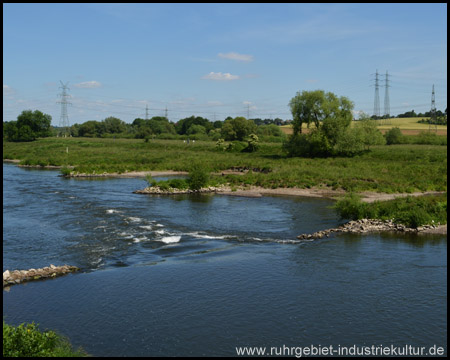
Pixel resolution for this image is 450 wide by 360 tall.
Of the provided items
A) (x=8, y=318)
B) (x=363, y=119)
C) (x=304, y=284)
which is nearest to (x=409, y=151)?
(x=363, y=119)

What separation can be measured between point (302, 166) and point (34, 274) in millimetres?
50543

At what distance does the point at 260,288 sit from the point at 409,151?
64.2 m

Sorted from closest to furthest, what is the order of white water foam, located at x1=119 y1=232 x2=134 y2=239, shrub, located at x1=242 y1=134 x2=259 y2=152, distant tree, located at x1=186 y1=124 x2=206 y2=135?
1. white water foam, located at x1=119 y1=232 x2=134 y2=239
2. shrub, located at x1=242 y1=134 x2=259 y2=152
3. distant tree, located at x1=186 y1=124 x2=206 y2=135

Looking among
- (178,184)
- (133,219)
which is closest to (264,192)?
(178,184)

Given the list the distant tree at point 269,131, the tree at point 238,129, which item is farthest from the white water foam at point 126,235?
the distant tree at point 269,131

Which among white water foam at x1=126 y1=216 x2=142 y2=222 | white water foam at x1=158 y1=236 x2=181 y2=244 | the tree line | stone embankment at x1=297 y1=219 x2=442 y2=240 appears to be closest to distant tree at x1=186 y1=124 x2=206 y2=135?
the tree line

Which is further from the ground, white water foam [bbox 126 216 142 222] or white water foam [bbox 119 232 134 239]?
white water foam [bbox 126 216 142 222]

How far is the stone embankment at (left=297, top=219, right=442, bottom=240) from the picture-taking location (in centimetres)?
3148

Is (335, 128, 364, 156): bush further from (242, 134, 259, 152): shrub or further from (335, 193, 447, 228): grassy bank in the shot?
(335, 193, 447, 228): grassy bank

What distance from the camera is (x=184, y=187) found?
5269 cm

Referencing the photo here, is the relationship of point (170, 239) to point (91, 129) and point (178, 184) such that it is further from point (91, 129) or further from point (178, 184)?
point (91, 129)

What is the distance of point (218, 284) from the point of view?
2236 centimetres

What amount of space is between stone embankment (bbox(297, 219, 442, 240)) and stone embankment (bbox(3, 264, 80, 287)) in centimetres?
1468

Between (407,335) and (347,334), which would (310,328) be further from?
(407,335)
